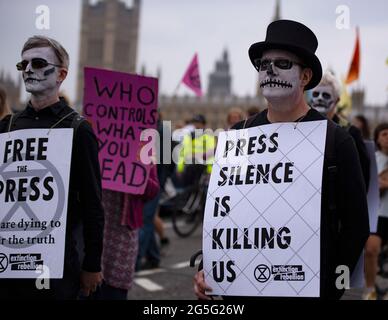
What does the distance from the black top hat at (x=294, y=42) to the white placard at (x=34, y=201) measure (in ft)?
2.83

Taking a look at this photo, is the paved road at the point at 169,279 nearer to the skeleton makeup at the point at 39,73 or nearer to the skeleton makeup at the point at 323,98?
the skeleton makeup at the point at 323,98

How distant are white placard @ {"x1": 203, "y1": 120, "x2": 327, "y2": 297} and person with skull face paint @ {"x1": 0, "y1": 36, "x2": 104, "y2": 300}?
1.74ft

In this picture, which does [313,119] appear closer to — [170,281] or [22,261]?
[22,261]

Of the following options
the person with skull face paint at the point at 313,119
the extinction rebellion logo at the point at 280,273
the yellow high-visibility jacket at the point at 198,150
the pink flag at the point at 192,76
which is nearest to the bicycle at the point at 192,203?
the yellow high-visibility jacket at the point at 198,150

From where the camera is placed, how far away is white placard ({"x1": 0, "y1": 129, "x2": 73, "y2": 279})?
262 cm

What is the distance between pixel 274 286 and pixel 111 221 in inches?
74.6

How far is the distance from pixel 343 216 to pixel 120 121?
1895mm

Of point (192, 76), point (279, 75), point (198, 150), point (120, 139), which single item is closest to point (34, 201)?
point (279, 75)

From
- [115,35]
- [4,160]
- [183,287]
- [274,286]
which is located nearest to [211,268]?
[274,286]

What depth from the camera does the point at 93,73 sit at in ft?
12.8

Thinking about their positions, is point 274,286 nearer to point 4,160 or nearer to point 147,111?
point 4,160

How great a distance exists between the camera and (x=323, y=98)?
4.12 meters

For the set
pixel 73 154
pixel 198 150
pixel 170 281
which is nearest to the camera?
pixel 73 154

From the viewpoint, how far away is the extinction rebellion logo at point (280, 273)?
232 cm
